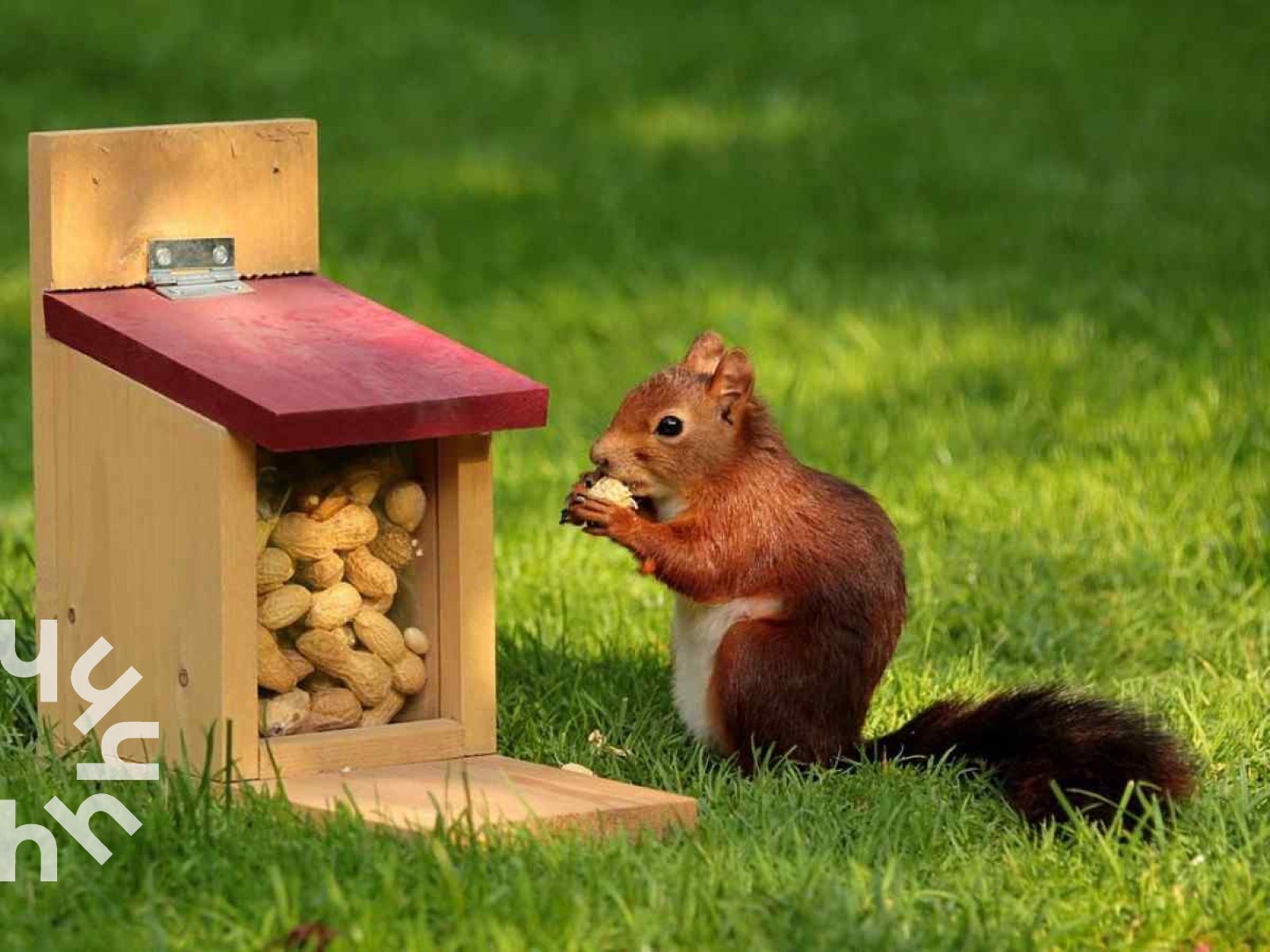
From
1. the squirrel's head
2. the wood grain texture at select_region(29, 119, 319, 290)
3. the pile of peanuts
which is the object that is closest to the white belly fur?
the squirrel's head

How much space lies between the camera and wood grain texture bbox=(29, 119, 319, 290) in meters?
3.80

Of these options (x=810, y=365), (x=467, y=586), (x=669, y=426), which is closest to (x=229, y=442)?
(x=467, y=586)

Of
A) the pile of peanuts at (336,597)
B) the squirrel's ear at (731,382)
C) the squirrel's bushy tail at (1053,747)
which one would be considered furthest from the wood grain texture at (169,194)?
the squirrel's bushy tail at (1053,747)

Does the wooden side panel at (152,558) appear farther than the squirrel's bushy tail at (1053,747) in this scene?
No

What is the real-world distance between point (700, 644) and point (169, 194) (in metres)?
1.10

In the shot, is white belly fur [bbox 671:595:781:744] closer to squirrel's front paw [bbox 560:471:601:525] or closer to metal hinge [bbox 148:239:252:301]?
squirrel's front paw [bbox 560:471:601:525]

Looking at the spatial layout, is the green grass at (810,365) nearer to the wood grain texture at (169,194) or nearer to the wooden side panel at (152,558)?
the wooden side panel at (152,558)

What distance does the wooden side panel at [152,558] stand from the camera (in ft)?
11.5

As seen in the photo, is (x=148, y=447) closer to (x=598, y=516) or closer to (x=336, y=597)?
(x=336, y=597)

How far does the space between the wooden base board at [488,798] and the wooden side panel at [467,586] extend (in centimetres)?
12

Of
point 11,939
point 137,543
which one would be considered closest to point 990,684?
point 137,543

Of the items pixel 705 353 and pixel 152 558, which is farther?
pixel 705 353

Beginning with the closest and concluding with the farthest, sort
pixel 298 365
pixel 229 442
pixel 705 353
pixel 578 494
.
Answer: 1. pixel 229 442
2. pixel 298 365
3. pixel 578 494
4. pixel 705 353

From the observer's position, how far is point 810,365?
7.03 metres
